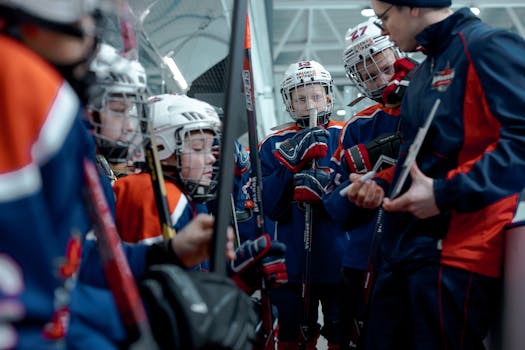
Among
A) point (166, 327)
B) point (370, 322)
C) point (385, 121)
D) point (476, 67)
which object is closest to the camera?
point (166, 327)

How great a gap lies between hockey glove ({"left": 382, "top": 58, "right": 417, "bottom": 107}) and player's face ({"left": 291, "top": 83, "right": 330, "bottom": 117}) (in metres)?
0.98

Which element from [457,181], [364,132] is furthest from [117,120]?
[364,132]

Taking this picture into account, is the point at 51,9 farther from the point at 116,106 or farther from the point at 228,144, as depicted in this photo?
the point at 116,106

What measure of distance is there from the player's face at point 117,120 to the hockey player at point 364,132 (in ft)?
2.83

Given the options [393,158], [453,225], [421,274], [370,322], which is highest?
[393,158]

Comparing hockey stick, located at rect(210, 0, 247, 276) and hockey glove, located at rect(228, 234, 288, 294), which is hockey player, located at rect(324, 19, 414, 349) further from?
hockey stick, located at rect(210, 0, 247, 276)

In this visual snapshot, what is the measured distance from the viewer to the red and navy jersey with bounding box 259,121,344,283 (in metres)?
3.18

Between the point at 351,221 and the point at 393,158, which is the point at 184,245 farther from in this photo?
the point at 393,158

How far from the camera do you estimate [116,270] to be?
3.27 ft

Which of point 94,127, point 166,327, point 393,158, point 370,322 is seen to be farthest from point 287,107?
point 166,327

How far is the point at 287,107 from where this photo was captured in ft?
11.4

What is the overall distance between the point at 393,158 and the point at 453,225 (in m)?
0.58

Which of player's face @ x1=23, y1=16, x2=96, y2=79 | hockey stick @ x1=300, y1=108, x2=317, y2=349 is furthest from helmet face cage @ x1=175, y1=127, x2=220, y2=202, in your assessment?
player's face @ x1=23, y1=16, x2=96, y2=79

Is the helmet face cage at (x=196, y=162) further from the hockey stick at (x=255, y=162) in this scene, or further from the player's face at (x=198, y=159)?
the hockey stick at (x=255, y=162)
